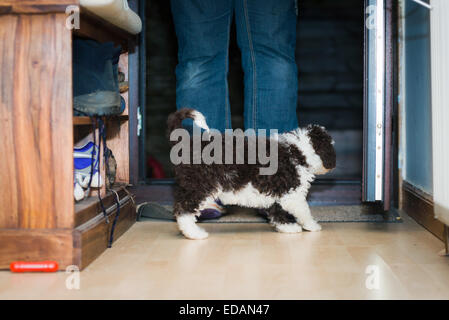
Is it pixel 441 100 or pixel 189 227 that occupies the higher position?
pixel 441 100

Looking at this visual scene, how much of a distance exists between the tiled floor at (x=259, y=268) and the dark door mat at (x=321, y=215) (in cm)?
14

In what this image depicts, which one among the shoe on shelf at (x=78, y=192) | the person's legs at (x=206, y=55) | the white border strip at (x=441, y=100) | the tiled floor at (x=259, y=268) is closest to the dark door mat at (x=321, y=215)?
the tiled floor at (x=259, y=268)

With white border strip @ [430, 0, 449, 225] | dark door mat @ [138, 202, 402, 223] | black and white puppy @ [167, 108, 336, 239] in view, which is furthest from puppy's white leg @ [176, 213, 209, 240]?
white border strip @ [430, 0, 449, 225]

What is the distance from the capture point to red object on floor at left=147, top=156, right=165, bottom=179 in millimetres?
2691

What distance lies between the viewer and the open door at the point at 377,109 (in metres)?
1.52

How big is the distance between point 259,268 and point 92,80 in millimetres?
749

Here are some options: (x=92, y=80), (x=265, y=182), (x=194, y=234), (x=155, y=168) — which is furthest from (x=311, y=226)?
(x=155, y=168)

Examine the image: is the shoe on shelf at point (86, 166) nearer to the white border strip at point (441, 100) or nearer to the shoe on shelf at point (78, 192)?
the shoe on shelf at point (78, 192)

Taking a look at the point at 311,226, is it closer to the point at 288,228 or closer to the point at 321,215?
the point at 288,228

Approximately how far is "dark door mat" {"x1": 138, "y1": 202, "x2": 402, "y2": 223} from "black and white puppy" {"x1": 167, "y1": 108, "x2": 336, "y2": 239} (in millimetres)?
189

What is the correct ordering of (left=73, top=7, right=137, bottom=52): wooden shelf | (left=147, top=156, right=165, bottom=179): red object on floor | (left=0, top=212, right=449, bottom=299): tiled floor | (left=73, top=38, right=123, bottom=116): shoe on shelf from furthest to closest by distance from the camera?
(left=147, top=156, right=165, bottom=179): red object on floor
(left=73, top=38, right=123, bottom=116): shoe on shelf
(left=73, top=7, right=137, bottom=52): wooden shelf
(left=0, top=212, right=449, bottom=299): tiled floor

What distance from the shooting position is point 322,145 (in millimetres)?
1751

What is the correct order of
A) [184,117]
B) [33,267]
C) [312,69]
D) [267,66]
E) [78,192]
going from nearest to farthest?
[33,267], [78,192], [184,117], [267,66], [312,69]

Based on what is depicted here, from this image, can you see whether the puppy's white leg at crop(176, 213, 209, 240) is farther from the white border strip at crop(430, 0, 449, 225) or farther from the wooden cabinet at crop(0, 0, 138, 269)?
the white border strip at crop(430, 0, 449, 225)
